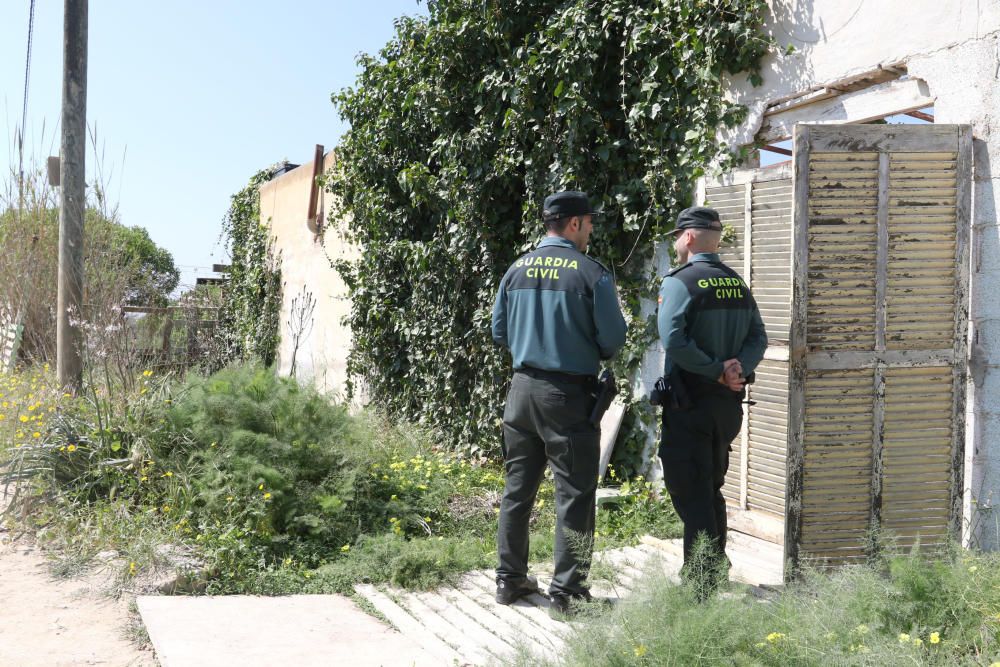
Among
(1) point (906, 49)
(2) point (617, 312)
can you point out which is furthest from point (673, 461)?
(1) point (906, 49)

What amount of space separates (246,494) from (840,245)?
140 inches

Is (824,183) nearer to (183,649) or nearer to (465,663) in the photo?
(465,663)

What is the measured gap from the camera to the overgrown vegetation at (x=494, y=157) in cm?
547

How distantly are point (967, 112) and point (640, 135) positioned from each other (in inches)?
83.0

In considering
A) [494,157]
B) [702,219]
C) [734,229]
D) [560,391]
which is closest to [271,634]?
[560,391]

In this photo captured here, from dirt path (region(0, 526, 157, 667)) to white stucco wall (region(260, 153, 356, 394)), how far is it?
5003mm

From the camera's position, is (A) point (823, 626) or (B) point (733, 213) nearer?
(A) point (823, 626)

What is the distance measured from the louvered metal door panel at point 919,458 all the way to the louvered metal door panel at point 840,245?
363 mm

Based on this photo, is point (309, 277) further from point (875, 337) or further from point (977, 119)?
point (977, 119)

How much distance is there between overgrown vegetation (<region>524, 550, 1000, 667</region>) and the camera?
8.71ft

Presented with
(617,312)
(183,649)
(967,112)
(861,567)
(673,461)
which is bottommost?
(183,649)

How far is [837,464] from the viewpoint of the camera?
13.4 feet

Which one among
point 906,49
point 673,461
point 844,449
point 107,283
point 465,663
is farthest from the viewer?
point 107,283

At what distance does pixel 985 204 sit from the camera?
158 inches
